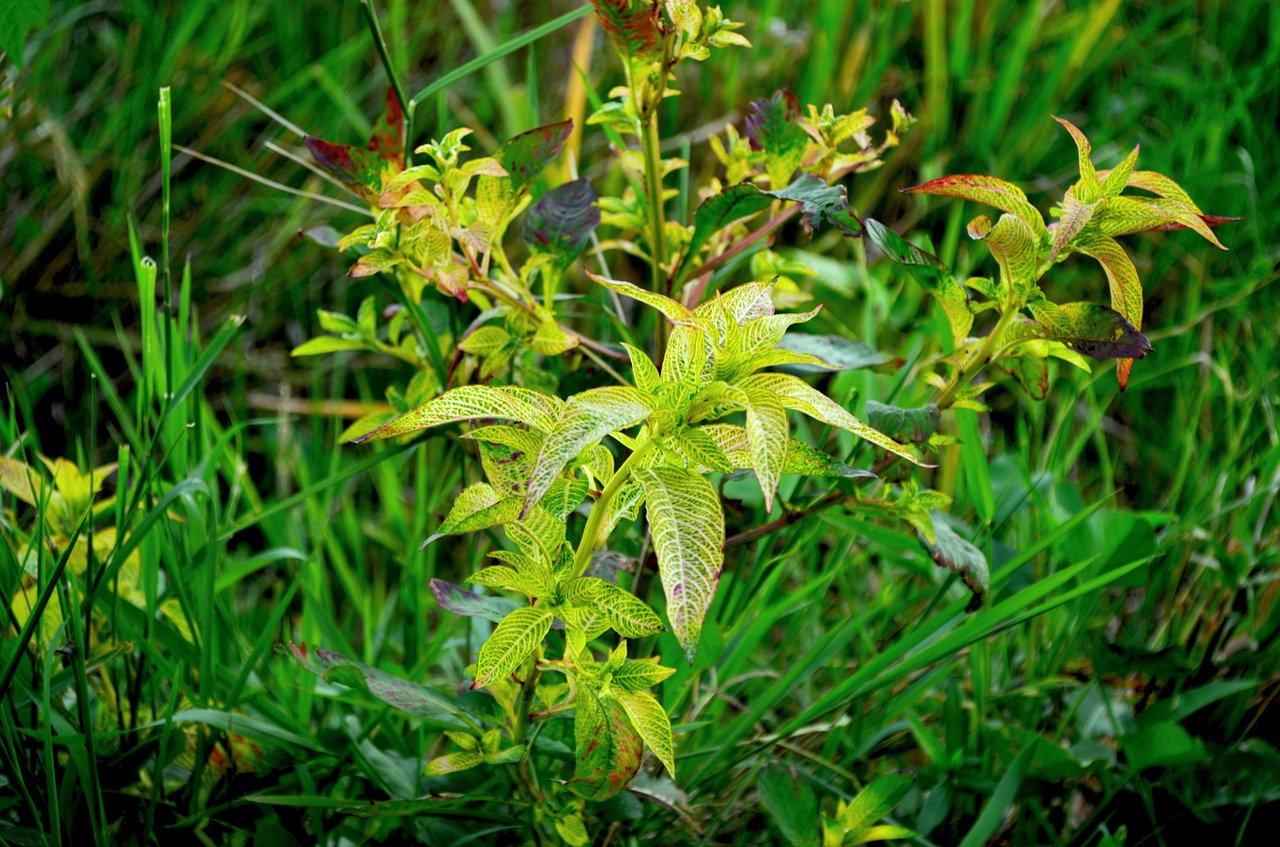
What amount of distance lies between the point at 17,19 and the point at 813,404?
589mm

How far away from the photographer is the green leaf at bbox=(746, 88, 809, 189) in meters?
0.81

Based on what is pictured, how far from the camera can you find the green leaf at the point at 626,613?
622 millimetres

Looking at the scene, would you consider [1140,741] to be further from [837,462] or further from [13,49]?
[13,49]

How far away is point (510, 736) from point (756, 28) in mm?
1630

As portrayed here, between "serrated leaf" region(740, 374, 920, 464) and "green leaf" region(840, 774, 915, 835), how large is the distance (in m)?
0.37

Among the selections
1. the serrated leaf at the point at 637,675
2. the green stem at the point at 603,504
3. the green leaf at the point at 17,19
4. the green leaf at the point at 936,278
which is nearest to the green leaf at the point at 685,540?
the green stem at the point at 603,504

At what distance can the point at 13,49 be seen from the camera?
27.6 inches

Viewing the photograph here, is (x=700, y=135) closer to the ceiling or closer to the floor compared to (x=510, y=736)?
closer to the ceiling

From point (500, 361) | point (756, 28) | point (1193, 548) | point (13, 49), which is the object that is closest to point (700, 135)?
point (756, 28)

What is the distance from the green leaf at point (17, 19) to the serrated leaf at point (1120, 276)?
0.71 metres

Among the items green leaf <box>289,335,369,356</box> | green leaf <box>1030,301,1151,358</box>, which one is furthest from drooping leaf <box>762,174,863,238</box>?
green leaf <box>289,335,369,356</box>

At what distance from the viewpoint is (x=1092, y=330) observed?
2.22ft

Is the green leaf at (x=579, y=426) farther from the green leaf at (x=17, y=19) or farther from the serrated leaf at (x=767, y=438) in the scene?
the green leaf at (x=17, y=19)

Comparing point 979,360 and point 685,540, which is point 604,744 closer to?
point 685,540
